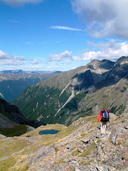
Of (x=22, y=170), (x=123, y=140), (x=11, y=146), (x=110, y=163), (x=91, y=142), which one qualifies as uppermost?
(x=123, y=140)

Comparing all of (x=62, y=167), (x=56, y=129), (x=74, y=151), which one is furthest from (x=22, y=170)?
(x=56, y=129)

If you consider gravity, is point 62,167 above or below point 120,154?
below

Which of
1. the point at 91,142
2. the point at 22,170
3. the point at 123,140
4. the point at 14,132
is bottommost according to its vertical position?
the point at 14,132

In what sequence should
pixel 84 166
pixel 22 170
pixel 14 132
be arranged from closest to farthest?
1. pixel 84 166
2. pixel 22 170
3. pixel 14 132

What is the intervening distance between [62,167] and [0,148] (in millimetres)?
73431

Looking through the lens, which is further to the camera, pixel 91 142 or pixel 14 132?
pixel 14 132

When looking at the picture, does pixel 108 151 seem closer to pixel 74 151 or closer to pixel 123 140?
pixel 123 140

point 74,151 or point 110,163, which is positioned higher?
point 110,163

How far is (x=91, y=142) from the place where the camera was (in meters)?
38.2

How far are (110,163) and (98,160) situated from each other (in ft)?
11.7

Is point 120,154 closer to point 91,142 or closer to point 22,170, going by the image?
point 91,142

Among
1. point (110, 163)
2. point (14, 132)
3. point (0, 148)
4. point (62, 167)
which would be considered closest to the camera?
point (110, 163)

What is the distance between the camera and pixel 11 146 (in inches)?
3524

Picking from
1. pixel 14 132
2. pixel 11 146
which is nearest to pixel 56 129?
pixel 14 132
